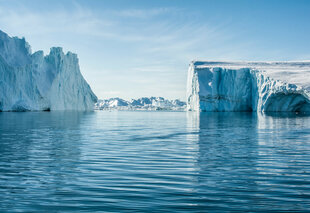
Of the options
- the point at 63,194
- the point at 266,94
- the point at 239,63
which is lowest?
the point at 63,194

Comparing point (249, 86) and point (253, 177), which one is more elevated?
point (249, 86)

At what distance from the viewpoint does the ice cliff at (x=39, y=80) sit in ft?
169

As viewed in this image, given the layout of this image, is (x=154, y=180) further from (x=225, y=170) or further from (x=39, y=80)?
(x=39, y=80)

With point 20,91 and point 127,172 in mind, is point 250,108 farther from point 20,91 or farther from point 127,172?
point 127,172

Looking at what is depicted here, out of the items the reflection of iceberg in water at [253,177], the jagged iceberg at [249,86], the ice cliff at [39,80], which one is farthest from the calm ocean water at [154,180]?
the ice cliff at [39,80]

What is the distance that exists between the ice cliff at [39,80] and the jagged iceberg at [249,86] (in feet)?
89.8

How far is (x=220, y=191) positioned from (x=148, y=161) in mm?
3523

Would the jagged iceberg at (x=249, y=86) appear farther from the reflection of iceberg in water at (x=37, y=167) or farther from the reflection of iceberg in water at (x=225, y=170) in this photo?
the reflection of iceberg in water at (x=37, y=167)

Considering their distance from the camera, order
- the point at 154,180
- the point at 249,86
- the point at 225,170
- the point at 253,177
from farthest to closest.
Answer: the point at 249,86 < the point at 225,170 < the point at 253,177 < the point at 154,180

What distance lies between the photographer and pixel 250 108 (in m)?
68.5

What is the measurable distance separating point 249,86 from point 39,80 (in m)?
42.5

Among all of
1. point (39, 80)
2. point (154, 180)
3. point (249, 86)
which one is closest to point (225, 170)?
point (154, 180)

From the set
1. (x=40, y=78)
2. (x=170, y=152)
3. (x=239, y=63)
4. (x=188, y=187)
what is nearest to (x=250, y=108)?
(x=239, y=63)

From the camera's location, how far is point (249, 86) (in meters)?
65.2
